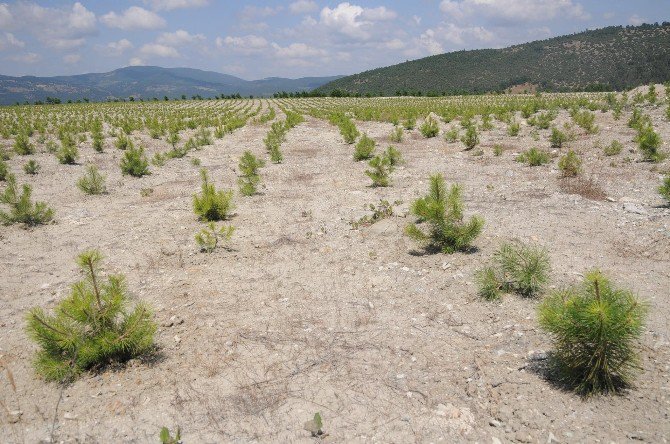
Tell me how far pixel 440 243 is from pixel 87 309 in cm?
473

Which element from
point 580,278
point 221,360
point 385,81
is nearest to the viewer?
point 221,360

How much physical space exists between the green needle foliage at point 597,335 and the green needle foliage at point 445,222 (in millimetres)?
2715

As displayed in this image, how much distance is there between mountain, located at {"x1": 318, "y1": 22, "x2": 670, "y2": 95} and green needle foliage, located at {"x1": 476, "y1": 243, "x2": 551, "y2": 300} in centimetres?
6725

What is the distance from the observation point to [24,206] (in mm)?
8180

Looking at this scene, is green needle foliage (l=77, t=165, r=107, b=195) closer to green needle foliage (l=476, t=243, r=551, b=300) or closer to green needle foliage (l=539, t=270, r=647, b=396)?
green needle foliage (l=476, t=243, r=551, b=300)

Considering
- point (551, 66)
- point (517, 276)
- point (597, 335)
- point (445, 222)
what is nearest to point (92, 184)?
point (445, 222)

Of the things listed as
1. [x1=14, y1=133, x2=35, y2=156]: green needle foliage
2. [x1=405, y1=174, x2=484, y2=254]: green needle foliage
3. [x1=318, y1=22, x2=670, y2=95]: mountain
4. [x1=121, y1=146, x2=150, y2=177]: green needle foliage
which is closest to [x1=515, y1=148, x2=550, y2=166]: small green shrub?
[x1=405, y1=174, x2=484, y2=254]: green needle foliage

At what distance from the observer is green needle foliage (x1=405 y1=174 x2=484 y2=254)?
6180 millimetres

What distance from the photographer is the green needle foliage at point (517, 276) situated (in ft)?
16.1

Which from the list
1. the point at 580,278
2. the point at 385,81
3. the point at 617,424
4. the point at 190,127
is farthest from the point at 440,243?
the point at 385,81

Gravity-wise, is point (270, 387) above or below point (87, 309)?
below

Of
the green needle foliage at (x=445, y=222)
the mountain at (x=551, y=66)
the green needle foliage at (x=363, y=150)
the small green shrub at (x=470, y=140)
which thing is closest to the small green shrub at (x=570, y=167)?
the small green shrub at (x=470, y=140)

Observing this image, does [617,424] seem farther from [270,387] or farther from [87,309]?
[87,309]

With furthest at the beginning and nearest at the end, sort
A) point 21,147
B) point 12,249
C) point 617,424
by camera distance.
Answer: point 21,147
point 12,249
point 617,424
